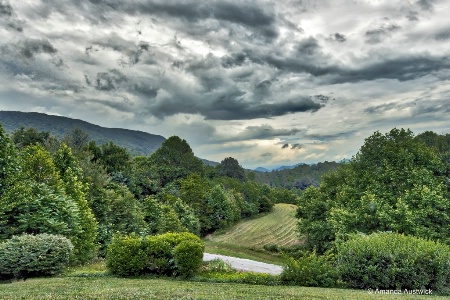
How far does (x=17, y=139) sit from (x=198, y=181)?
3586cm

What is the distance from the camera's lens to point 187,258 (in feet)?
52.1

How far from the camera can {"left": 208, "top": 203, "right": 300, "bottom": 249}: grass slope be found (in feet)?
186

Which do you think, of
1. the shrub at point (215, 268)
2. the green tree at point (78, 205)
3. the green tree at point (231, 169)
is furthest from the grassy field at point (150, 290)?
the green tree at point (231, 169)

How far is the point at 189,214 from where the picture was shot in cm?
5528

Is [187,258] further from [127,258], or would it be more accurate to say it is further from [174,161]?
[174,161]

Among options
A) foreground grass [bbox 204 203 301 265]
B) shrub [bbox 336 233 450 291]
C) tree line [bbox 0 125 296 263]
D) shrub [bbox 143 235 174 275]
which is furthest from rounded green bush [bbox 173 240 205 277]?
foreground grass [bbox 204 203 301 265]

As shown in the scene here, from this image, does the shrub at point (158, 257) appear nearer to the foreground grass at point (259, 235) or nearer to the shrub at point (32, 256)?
the shrub at point (32, 256)

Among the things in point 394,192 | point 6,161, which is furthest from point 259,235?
point 6,161

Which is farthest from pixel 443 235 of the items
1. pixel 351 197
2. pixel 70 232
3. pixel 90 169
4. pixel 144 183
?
pixel 144 183

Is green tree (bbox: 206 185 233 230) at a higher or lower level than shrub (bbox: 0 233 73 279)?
lower

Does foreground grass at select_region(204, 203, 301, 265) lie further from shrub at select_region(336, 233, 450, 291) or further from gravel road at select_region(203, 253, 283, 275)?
shrub at select_region(336, 233, 450, 291)

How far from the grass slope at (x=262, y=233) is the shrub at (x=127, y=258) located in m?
37.7

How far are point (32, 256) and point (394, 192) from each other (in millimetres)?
28112

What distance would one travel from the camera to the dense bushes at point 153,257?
15812 mm
